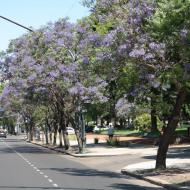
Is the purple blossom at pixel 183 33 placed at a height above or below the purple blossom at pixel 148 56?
above

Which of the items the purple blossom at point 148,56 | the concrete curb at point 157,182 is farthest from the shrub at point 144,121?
the purple blossom at point 148,56

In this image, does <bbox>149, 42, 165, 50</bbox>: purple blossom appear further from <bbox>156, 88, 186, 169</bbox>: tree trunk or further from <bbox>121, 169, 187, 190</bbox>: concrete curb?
<bbox>121, 169, 187, 190</bbox>: concrete curb

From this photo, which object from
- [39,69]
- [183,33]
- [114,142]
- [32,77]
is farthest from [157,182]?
[114,142]

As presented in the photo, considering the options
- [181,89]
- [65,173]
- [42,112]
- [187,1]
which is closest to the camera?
[187,1]

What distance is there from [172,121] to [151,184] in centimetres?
399

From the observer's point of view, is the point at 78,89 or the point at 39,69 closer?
the point at 78,89

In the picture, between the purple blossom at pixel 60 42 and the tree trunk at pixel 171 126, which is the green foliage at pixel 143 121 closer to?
the purple blossom at pixel 60 42

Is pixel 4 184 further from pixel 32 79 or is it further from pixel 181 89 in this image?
pixel 32 79

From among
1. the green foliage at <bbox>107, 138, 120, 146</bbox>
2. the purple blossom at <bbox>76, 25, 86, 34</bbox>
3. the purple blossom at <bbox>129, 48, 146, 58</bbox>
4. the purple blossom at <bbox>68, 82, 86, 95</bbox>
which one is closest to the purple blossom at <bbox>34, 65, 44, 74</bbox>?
the purple blossom at <bbox>68, 82, 86, 95</bbox>

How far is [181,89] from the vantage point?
2133cm

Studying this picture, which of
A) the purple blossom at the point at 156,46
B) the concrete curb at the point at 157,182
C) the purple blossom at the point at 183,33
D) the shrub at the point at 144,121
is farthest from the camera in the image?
the shrub at the point at 144,121

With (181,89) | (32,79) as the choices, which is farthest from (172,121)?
(32,79)

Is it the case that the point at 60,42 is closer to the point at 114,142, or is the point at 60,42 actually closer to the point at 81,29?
the point at 81,29

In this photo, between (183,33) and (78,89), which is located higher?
(78,89)
